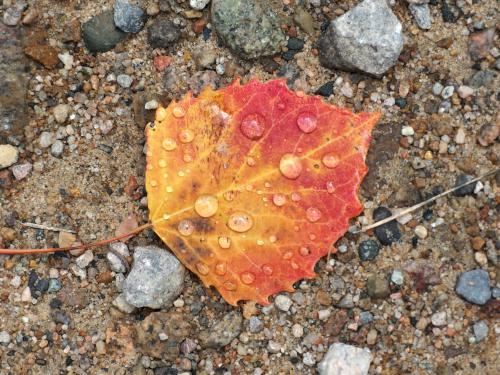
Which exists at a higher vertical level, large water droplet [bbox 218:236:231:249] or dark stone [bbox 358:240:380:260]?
large water droplet [bbox 218:236:231:249]

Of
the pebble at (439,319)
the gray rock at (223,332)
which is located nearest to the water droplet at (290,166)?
the gray rock at (223,332)

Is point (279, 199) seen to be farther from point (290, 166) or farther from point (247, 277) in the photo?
point (247, 277)

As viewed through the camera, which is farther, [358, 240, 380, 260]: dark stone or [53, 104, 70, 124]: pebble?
[53, 104, 70, 124]: pebble

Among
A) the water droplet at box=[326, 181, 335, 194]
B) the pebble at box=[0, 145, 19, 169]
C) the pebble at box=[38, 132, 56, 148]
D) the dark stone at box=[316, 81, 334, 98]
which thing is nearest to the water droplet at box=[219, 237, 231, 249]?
the water droplet at box=[326, 181, 335, 194]

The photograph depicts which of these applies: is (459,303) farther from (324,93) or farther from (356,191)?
(324,93)

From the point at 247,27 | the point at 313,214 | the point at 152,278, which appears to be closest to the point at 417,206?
the point at 313,214

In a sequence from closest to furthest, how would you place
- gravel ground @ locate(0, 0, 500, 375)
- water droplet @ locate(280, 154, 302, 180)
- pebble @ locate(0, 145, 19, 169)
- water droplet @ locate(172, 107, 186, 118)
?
water droplet @ locate(280, 154, 302, 180), water droplet @ locate(172, 107, 186, 118), gravel ground @ locate(0, 0, 500, 375), pebble @ locate(0, 145, 19, 169)

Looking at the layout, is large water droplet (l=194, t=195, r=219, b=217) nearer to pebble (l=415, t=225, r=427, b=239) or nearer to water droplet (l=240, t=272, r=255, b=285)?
water droplet (l=240, t=272, r=255, b=285)
